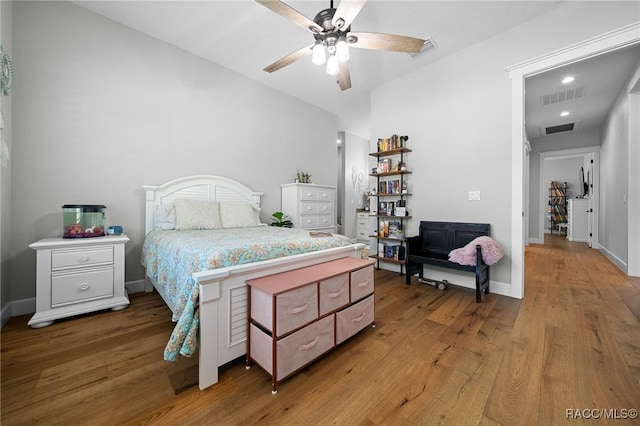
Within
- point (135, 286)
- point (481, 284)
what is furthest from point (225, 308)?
point (481, 284)

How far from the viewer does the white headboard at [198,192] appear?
9.07ft

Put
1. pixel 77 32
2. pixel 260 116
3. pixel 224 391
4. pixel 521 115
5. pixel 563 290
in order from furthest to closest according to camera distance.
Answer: pixel 260 116
pixel 563 290
pixel 521 115
pixel 77 32
pixel 224 391

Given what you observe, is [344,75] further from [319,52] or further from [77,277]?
[77,277]

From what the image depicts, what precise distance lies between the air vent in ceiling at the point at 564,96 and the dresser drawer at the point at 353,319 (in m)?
4.75

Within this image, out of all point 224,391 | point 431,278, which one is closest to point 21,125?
point 224,391

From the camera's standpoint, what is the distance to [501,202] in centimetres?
273

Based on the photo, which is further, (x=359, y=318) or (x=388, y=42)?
(x=388, y=42)

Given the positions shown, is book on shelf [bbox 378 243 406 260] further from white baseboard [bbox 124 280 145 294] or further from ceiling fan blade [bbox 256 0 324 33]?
white baseboard [bbox 124 280 145 294]

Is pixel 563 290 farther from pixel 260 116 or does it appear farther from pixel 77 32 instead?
pixel 77 32

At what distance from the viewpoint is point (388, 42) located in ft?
6.24

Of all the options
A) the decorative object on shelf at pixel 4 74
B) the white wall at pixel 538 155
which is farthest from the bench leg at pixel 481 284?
the white wall at pixel 538 155

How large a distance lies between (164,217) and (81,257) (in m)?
0.78

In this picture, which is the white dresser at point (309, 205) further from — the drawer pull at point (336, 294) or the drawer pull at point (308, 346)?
the drawer pull at point (308, 346)

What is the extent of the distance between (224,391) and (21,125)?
2935 mm
